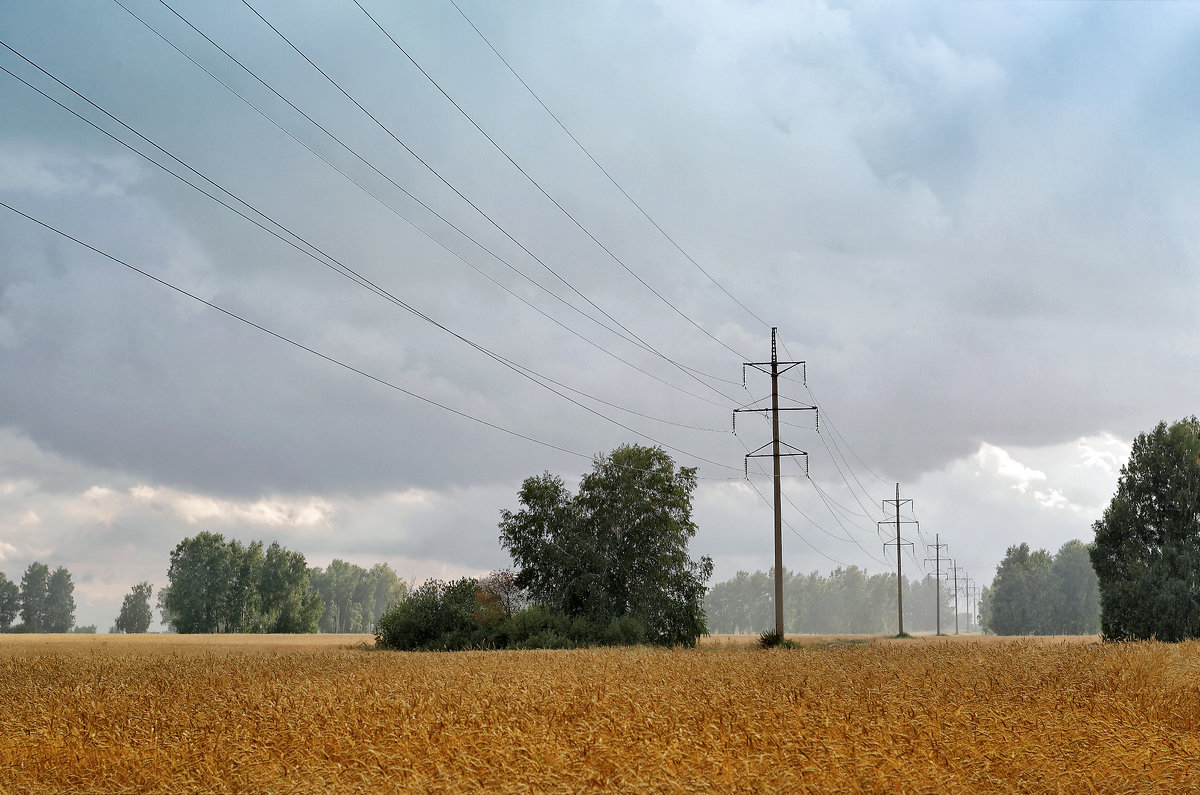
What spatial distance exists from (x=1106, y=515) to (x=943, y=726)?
2061 inches

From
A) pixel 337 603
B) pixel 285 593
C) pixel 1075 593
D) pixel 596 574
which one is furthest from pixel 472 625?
pixel 337 603

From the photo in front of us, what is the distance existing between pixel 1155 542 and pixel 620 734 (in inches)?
2191

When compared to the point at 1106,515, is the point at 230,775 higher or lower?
lower

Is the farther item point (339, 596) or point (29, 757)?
point (339, 596)

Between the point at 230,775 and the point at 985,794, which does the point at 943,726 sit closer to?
the point at 985,794

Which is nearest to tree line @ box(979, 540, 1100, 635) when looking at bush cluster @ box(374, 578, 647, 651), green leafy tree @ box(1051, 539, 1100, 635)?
green leafy tree @ box(1051, 539, 1100, 635)

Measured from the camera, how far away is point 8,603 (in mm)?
167375

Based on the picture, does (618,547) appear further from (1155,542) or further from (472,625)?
→ (1155,542)

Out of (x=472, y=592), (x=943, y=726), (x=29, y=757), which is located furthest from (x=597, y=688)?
(x=472, y=592)

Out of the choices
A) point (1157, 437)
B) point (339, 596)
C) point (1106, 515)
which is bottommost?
point (339, 596)

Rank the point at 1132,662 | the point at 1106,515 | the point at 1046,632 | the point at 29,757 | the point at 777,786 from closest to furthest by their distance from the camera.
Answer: the point at 777,786 → the point at 29,757 → the point at 1132,662 → the point at 1106,515 → the point at 1046,632

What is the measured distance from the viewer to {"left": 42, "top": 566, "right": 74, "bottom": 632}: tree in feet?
566

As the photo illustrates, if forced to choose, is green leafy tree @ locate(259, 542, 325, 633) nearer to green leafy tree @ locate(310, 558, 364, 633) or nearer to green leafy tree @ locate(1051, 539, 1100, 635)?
green leafy tree @ locate(310, 558, 364, 633)

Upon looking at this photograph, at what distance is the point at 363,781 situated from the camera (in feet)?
29.3
